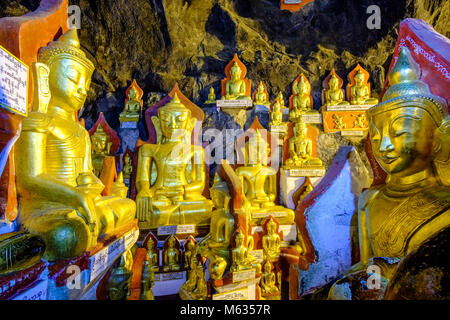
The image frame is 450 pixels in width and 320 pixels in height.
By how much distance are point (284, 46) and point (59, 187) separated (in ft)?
18.1

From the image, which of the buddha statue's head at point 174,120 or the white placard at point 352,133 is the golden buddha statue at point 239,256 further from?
the white placard at point 352,133

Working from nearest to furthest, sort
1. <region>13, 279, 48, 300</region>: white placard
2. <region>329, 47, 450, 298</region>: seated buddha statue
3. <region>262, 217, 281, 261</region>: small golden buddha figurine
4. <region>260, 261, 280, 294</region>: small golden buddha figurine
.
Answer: <region>13, 279, 48, 300</region>: white placard < <region>329, 47, 450, 298</region>: seated buddha statue < <region>260, 261, 280, 294</region>: small golden buddha figurine < <region>262, 217, 281, 261</region>: small golden buddha figurine

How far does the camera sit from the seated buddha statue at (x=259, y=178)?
12.5 ft

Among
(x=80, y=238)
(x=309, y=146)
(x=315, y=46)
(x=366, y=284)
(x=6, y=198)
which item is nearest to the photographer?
(x=366, y=284)

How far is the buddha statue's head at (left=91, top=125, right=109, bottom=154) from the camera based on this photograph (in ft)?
13.0

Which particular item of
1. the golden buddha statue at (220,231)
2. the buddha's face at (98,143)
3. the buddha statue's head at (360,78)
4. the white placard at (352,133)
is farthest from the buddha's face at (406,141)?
the buddha statue's head at (360,78)

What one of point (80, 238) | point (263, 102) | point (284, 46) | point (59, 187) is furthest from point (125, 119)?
point (284, 46)

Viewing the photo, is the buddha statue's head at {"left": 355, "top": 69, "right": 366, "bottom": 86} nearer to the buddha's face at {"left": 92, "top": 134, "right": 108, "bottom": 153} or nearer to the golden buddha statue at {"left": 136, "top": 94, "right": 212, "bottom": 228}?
the golden buddha statue at {"left": 136, "top": 94, "right": 212, "bottom": 228}

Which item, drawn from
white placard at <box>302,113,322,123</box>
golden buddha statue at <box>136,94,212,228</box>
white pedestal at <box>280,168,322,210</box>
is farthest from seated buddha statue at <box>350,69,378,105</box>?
golden buddha statue at <box>136,94,212,228</box>

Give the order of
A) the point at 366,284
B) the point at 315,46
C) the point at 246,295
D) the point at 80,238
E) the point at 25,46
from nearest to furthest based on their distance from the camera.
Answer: the point at 366,284, the point at 80,238, the point at 25,46, the point at 246,295, the point at 315,46

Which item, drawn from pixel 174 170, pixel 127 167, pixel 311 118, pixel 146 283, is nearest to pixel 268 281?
pixel 146 283

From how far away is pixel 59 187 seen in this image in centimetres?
165

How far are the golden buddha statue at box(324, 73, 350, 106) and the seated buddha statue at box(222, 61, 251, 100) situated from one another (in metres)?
1.60
